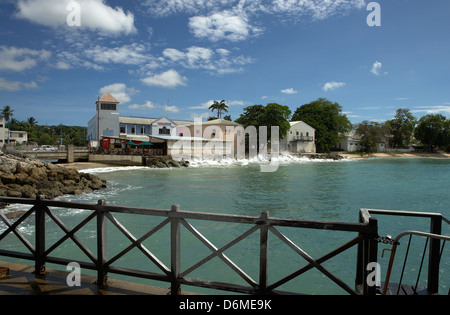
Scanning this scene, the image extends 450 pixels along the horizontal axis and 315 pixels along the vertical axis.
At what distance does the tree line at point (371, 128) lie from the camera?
72.9 metres

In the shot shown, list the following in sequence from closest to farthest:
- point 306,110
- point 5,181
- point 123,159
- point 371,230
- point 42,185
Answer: point 371,230 → point 5,181 → point 42,185 → point 123,159 → point 306,110

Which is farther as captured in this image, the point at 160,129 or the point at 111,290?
the point at 160,129

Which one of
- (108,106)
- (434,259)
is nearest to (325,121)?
(108,106)

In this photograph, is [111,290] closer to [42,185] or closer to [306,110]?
[42,185]

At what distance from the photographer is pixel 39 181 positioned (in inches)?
684

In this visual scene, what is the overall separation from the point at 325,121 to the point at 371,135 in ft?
47.6

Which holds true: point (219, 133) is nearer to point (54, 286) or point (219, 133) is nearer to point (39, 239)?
point (39, 239)

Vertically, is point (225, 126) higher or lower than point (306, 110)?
lower

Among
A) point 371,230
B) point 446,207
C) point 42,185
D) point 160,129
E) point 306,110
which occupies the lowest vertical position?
point 446,207

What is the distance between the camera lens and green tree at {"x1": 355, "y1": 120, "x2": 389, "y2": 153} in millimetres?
76375

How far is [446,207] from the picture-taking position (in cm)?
1587

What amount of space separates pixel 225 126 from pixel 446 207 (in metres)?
44.0

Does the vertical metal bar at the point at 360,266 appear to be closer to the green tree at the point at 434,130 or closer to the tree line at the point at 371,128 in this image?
the tree line at the point at 371,128

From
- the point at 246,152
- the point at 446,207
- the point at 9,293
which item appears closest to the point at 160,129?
the point at 246,152
